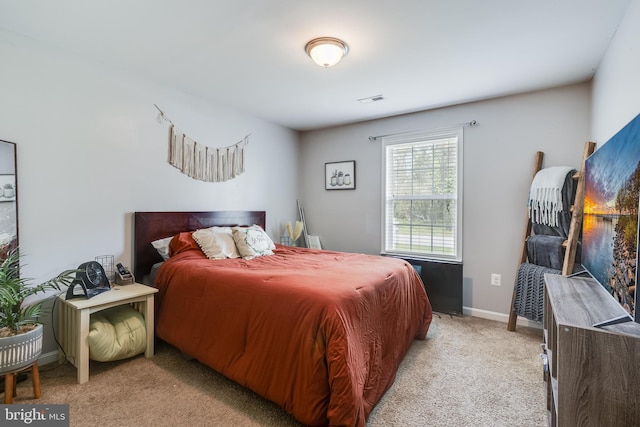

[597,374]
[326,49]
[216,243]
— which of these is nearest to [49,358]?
[216,243]

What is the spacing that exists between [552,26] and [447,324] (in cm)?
258

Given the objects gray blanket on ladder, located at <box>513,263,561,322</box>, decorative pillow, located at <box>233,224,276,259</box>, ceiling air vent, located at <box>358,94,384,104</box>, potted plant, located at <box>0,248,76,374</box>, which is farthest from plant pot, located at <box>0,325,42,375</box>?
gray blanket on ladder, located at <box>513,263,561,322</box>

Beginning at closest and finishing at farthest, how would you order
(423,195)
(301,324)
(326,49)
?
1. (301,324)
2. (326,49)
3. (423,195)

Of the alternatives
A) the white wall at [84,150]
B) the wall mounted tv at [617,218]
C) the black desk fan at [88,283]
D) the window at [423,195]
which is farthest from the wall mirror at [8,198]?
the window at [423,195]

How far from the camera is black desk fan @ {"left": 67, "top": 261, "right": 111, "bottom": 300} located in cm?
210

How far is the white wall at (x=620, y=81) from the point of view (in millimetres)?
1581

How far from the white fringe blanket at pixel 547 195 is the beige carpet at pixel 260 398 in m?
1.15

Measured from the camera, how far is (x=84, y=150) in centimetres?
239

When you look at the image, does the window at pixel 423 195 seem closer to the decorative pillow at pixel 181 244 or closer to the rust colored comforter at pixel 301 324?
the rust colored comforter at pixel 301 324

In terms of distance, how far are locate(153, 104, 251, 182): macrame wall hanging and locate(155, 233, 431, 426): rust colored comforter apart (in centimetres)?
102

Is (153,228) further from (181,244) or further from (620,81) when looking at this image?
(620,81)

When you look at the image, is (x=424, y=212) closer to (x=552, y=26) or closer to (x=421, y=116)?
(x=421, y=116)

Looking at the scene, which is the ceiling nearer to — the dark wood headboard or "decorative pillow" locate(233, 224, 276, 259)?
the dark wood headboard

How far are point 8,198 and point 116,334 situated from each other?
1158mm
